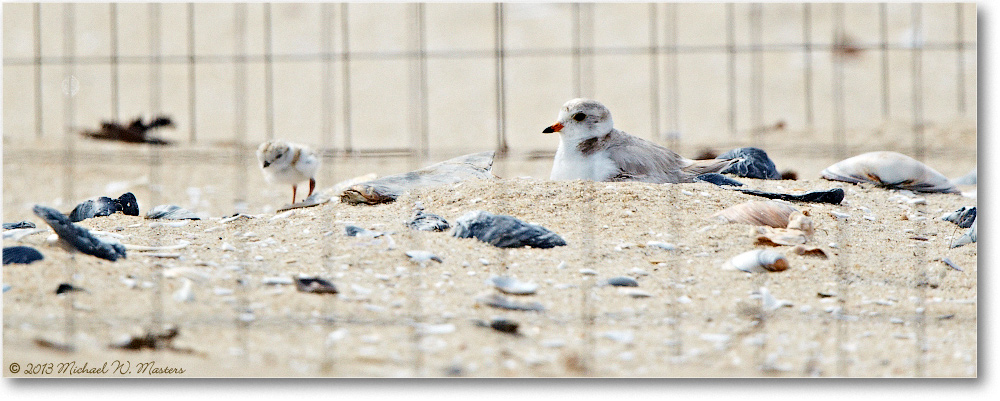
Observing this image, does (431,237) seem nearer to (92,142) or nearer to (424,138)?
(424,138)

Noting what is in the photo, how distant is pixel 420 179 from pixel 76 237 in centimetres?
148

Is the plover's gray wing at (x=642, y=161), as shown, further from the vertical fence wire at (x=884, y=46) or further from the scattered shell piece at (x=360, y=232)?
the vertical fence wire at (x=884, y=46)

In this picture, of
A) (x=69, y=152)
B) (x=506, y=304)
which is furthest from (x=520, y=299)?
(x=69, y=152)

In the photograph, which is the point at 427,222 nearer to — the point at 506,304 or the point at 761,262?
the point at 506,304

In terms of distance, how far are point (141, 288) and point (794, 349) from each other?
1933 mm

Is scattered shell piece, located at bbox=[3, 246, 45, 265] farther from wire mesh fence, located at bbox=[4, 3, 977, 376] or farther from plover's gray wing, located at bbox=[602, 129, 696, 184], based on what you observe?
plover's gray wing, located at bbox=[602, 129, 696, 184]

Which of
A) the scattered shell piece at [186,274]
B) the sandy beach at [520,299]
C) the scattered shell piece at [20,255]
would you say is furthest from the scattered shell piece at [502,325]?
the scattered shell piece at [20,255]

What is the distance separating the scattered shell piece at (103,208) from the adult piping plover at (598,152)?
1903 mm

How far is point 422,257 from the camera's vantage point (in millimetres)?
2688

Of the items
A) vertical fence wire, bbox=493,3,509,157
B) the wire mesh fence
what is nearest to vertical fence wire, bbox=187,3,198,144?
the wire mesh fence

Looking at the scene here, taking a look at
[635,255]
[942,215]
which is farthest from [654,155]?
[942,215]

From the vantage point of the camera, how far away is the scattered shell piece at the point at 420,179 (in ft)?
11.3

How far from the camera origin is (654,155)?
371 cm

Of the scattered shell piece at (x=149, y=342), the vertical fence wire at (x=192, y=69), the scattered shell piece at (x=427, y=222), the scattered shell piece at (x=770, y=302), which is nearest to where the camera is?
the scattered shell piece at (x=149, y=342)
